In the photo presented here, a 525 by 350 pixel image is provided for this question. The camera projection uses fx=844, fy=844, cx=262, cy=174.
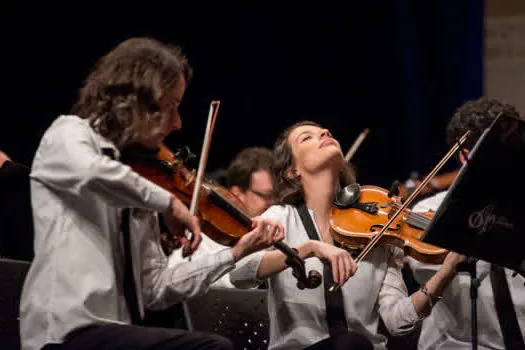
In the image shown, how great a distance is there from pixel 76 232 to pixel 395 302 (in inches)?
42.9

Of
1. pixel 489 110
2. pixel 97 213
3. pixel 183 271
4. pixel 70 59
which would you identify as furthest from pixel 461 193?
pixel 70 59

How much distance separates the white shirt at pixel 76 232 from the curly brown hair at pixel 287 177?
0.87m

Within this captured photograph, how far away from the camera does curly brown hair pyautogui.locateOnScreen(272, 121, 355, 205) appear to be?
9.09 ft

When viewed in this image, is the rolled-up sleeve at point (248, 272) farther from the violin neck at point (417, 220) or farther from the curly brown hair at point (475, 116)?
the curly brown hair at point (475, 116)

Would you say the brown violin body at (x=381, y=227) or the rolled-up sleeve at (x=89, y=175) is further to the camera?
the brown violin body at (x=381, y=227)

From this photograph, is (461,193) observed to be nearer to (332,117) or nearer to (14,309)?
(14,309)

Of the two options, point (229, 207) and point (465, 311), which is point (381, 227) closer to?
point (465, 311)

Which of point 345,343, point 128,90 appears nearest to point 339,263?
point 345,343

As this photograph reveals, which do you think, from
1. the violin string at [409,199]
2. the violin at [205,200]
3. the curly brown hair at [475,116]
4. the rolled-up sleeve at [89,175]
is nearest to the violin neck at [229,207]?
the violin at [205,200]

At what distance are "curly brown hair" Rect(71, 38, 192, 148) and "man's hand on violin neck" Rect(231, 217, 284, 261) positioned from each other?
36 cm

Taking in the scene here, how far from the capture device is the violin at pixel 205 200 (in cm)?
209

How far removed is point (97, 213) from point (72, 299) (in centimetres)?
21

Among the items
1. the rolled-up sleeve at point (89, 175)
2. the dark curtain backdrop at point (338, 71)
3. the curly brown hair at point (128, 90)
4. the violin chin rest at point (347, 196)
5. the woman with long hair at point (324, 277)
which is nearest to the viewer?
the rolled-up sleeve at point (89, 175)

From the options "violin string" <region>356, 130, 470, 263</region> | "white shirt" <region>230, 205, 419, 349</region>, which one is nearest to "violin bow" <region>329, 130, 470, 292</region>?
"violin string" <region>356, 130, 470, 263</region>
